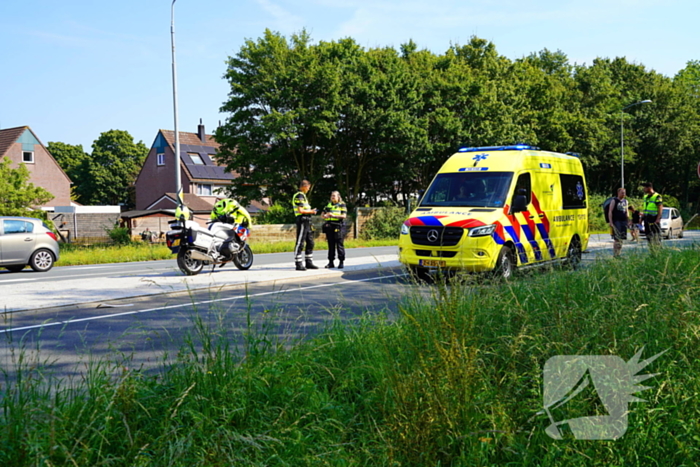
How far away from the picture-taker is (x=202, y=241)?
510 inches

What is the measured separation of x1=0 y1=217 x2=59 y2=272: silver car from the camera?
53.0 ft

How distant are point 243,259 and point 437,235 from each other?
532cm

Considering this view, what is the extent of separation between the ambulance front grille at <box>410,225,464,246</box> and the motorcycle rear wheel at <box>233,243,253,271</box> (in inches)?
188

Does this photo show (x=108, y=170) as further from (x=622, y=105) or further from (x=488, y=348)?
(x=488, y=348)

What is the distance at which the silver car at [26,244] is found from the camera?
16.1 m

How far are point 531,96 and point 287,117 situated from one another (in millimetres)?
20445

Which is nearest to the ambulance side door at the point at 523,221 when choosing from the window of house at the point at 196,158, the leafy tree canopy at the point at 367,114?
the leafy tree canopy at the point at 367,114

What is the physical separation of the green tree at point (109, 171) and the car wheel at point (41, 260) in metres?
60.9

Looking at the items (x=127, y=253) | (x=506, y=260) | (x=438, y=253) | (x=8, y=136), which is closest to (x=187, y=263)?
(x=438, y=253)

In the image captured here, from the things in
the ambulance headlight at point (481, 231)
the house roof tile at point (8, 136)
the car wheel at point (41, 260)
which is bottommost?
the car wheel at point (41, 260)

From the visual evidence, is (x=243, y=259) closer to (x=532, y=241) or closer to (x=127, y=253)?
(x=532, y=241)

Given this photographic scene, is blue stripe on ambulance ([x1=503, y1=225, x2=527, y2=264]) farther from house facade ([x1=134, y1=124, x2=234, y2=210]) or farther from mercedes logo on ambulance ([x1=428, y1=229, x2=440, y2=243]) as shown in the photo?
house facade ([x1=134, y1=124, x2=234, y2=210])

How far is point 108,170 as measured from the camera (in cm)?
7681

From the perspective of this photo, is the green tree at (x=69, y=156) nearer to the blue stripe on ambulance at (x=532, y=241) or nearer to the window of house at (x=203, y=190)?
the window of house at (x=203, y=190)
